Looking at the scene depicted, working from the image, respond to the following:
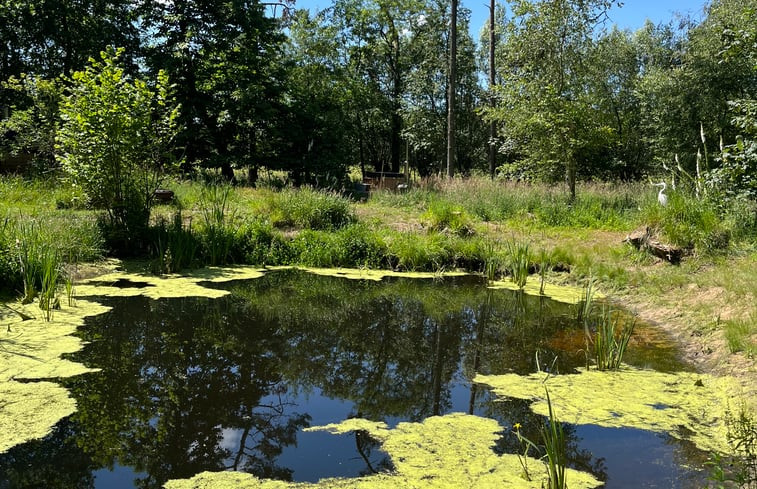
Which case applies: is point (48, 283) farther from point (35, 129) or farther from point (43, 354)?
point (35, 129)

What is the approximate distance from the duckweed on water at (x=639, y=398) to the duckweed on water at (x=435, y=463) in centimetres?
73

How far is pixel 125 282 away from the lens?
8.07 metres

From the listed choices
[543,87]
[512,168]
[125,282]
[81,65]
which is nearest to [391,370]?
[125,282]

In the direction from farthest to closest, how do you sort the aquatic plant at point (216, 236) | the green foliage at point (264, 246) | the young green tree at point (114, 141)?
the green foliage at point (264, 246) → the aquatic plant at point (216, 236) → the young green tree at point (114, 141)

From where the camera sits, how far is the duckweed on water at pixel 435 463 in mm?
3273

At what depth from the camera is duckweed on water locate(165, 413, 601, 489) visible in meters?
3.27

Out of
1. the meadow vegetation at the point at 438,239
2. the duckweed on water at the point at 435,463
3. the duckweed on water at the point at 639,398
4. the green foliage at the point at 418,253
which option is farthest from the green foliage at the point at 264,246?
the duckweed on water at the point at 435,463

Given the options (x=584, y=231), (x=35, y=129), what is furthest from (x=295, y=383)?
(x=35, y=129)

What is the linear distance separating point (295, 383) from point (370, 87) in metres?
23.8

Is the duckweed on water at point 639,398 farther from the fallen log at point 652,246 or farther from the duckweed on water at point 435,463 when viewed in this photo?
the fallen log at point 652,246

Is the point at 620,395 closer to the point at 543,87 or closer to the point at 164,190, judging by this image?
the point at 164,190

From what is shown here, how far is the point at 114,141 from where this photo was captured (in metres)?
8.70

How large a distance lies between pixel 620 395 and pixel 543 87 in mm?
10743

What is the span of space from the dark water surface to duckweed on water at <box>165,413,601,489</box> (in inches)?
4.1
